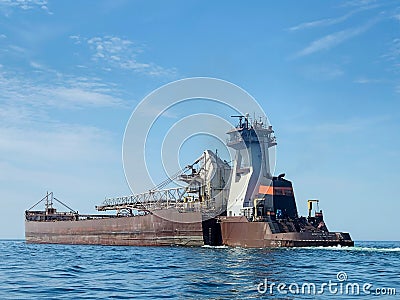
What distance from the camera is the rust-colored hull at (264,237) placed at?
157 ft

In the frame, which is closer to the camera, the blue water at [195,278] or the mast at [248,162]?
the blue water at [195,278]

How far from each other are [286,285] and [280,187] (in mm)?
34129

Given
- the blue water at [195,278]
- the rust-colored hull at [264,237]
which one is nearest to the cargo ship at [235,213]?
the rust-colored hull at [264,237]

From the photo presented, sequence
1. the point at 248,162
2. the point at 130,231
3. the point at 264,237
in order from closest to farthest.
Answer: the point at 264,237 → the point at 248,162 → the point at 130,231

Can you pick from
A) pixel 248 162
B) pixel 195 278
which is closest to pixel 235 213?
pixel 248 162

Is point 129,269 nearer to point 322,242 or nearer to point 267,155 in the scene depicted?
point 322,242

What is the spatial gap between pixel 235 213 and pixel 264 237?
902 centimetres

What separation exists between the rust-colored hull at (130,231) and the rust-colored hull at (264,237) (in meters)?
3.02

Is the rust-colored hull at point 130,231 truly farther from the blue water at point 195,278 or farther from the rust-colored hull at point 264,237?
the blue water at point 195,278

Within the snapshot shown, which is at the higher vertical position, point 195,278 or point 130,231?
point 130,231

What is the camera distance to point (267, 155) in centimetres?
6159

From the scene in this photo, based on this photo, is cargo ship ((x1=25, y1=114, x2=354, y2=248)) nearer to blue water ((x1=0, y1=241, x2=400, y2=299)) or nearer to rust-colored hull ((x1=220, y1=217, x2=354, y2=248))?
rust-colored hull ((x1=220, y1=217, x2=354, y2=248))

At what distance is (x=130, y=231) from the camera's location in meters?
67.5

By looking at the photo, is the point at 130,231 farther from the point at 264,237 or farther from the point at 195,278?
the point at 195,278
